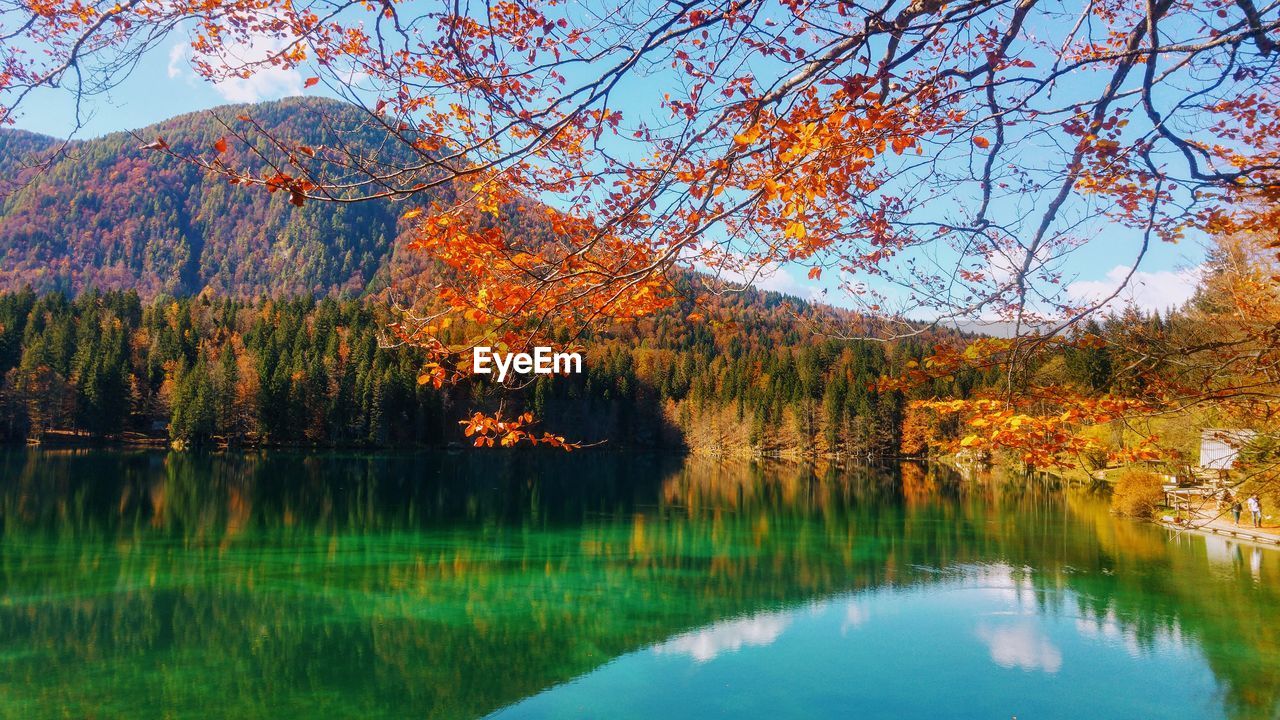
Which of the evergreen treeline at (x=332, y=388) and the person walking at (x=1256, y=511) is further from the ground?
the evergreen treeline at (x=332, y=388)

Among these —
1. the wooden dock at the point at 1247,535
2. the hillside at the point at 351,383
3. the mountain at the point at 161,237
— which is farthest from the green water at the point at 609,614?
the mountain at the point at 161,237

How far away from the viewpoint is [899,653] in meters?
12.0

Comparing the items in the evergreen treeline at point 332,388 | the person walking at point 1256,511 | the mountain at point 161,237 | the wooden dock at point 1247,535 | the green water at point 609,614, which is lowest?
the green water at point 609,614

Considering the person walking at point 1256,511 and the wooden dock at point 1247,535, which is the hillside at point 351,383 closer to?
the wooden dock at point 1247,535

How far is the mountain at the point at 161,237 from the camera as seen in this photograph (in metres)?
149

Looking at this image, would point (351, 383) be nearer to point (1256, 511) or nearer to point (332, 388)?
point (332, 388)

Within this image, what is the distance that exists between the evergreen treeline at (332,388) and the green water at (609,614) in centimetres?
2330

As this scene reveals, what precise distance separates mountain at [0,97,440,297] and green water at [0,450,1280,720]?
132496mm

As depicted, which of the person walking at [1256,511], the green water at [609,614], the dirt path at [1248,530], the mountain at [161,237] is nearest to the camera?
the green water at [609,614]

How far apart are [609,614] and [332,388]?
4738 cm

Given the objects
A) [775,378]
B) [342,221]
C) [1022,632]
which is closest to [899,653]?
[1022,632]

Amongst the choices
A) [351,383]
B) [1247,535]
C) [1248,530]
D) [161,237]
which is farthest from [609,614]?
[161,237]

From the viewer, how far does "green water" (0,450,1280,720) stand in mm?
10008

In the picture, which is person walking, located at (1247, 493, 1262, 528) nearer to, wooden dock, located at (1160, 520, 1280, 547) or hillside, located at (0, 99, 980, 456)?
wooden dock, located at (1160, 520, 1280, 547)
